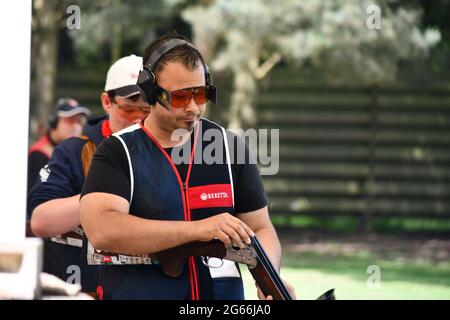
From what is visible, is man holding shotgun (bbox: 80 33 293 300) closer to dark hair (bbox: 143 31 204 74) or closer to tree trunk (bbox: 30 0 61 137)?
dark hair (bbox: 143 31 204 74)

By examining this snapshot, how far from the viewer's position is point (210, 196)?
3.46 metres

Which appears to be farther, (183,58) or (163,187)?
(183,58)

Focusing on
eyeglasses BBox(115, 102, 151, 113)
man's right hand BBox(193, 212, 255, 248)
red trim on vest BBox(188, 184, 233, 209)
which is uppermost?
eyeglasses BBox(115, 102, 151, 113)

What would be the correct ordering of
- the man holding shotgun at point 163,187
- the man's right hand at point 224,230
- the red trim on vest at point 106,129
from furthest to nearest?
the red trim on vest at point 106,129 < the man holding shotgun at point 163,187 < the man's right hand at point 224,230

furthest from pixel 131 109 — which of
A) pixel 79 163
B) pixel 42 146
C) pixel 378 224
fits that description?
pixel 378 224

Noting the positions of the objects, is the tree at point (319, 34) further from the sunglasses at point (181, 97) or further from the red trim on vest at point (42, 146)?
the sunglasses at point (181, 97)

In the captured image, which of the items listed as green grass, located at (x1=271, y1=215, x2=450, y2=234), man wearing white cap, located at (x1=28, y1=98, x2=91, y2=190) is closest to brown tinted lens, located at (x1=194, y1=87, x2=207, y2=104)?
man wearing white cap, located at (x1=28, y1=98, x2=91, y2=190)

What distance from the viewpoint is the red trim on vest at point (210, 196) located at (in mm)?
3428

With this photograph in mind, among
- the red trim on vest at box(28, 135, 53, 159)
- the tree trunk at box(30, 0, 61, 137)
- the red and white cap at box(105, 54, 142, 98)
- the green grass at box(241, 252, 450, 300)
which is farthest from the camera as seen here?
the tree trunk at box(30, 0, 61, 137)

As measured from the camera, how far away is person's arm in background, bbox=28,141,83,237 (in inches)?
179

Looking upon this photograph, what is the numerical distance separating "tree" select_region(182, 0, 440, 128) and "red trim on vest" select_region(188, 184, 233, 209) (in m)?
10.5

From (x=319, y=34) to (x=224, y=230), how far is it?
11549 millimetres

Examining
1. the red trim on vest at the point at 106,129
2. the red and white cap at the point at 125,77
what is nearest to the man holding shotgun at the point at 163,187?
the red and white cap at the point at 125,77

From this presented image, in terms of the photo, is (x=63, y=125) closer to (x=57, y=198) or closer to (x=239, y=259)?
(x=57, y=198)
